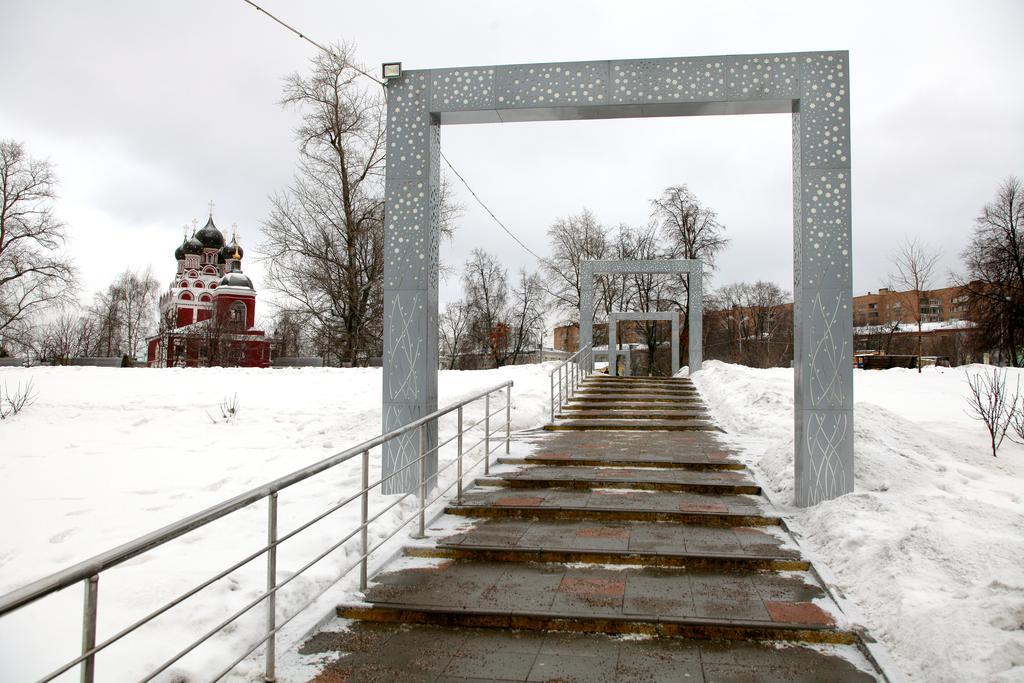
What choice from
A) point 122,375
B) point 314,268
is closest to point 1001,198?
point 314,268

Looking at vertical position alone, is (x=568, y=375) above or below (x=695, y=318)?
below

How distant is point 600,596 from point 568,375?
1050 cm

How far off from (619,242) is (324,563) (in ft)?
108

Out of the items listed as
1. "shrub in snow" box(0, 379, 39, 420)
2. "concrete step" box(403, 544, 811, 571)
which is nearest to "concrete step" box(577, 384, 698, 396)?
"concrete step" box(403, 544, 811, 571)

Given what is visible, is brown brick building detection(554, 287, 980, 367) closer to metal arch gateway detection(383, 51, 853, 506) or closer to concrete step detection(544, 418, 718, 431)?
concrete step detection(544, 418, 718, 431)

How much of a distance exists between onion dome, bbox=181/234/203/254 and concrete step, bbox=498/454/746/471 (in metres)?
56.3

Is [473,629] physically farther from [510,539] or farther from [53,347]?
[53,347]

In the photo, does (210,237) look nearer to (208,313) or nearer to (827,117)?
(208,313)

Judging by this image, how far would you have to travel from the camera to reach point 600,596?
160 inches

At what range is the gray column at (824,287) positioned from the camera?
5641mm

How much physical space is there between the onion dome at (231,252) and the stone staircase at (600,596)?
56.1 m

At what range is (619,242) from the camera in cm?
3606

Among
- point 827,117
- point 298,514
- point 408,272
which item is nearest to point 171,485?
point 298,514

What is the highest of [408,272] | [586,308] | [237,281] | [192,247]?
[192,247]
